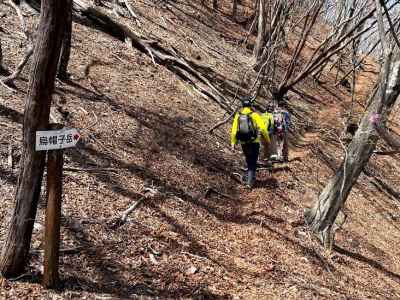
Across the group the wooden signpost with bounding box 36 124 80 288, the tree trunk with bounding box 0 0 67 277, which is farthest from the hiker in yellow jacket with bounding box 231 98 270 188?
the tree trunk with bounding box 0 0 67 277

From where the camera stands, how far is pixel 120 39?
12750 millimetres

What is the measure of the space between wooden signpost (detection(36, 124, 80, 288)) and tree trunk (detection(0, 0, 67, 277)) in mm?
115

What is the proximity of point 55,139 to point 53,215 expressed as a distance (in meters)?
0.74

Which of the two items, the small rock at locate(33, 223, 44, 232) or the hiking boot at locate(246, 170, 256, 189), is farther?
the hiking boot at locate(246, 170, 256, 189)

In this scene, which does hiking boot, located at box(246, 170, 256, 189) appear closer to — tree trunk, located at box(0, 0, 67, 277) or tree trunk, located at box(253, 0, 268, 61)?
tree trunk, located at box(0, 0, 67, 277)

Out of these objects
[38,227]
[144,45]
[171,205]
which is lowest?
[171,205]

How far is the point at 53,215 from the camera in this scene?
4.12m

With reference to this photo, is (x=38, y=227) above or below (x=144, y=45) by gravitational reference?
below

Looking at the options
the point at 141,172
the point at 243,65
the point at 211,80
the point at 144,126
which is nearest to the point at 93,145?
the point at 141,172

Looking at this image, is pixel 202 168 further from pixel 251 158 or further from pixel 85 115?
pixel 85 115

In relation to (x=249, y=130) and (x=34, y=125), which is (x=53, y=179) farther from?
(x=249, y=130)

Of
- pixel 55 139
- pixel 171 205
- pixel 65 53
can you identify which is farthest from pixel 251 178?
pixel 55 139

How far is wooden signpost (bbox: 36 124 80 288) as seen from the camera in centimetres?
391

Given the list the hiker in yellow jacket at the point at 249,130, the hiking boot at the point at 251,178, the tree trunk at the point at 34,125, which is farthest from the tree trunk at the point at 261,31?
the tree trunk at the point at 34,125
